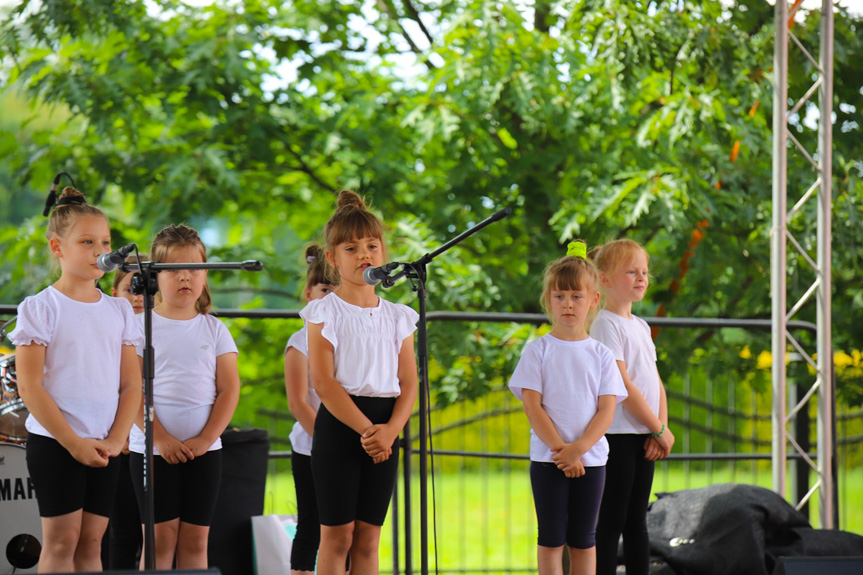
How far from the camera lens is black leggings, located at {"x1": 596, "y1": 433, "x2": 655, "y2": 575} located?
3.19 metres

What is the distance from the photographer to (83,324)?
8.66ft

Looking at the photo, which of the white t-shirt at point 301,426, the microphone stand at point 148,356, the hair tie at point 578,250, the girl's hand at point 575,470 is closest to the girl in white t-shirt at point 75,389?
the microphone stand at point 148,356

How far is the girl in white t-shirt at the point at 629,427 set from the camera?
319 cm

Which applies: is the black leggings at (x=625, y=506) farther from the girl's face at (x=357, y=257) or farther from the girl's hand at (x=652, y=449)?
the girl's face at (x=357, y=257)

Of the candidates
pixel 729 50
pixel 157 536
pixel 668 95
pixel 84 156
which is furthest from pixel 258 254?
pixel 157 536

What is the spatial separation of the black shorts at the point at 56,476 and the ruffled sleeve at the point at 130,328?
366 millimetres

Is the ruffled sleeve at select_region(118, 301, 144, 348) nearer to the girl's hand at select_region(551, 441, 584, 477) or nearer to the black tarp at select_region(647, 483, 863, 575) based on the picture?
the girl's hand at select_region(551, 441, 584, 477)

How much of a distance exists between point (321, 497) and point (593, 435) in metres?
0.90

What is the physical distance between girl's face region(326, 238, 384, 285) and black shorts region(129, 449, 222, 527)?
73 cm

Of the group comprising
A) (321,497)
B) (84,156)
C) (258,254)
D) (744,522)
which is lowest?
(744,522)

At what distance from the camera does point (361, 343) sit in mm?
→ 2748

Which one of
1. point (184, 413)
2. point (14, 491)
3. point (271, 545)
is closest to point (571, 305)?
point (184, 413)

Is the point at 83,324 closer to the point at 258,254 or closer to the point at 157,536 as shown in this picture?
the point at 157,536

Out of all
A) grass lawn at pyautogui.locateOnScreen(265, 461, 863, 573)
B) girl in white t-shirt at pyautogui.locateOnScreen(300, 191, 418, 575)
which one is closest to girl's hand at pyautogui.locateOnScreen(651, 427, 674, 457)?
girl in white t-shirt at pyautogui.locateOnScreen(300, 191, 418, 575)
